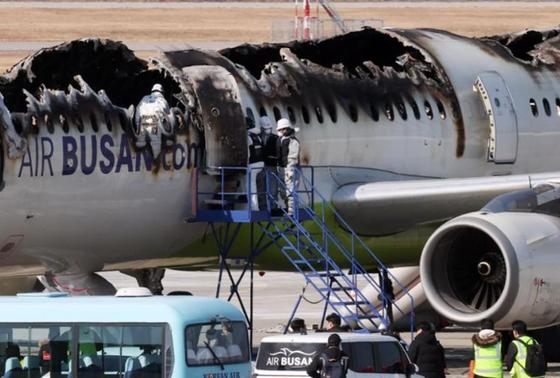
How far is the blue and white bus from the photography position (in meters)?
17.0

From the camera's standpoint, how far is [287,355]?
1934 cm

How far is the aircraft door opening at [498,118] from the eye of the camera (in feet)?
93.1

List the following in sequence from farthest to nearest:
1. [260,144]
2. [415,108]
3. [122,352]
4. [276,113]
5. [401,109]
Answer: [415,108] < [401,109] < [276,113] < [260,144] < [122,352]

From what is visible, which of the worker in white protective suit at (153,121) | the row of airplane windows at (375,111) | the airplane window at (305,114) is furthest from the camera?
the airplane window at (305,114)

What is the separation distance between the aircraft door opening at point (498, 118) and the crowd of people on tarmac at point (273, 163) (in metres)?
4.58

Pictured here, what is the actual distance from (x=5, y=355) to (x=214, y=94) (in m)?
8.20

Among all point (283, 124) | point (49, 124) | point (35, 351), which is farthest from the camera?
point (283, 124)

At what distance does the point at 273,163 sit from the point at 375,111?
2.98 meters

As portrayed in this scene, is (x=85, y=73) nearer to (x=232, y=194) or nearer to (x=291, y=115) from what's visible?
(x=232, y=194)

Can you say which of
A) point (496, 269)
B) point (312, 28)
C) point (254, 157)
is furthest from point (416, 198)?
point (312, 28)

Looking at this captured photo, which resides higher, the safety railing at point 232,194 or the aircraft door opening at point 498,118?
the aircraft door opening at point 498,118

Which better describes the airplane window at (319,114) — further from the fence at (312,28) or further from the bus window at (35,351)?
the fence at (312,28)

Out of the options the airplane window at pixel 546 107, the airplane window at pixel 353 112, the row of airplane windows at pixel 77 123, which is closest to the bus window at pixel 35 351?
the row of airplane windows at pixel 77 123

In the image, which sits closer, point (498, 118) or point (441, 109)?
point (441, 109)
